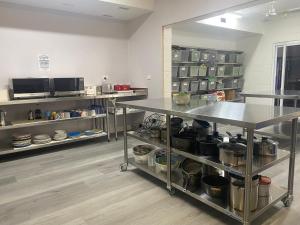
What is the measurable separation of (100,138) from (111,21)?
2375 millimetres

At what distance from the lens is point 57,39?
418 centimetres

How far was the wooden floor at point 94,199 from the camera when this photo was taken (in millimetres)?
2012

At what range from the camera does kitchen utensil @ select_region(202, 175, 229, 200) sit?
2.01 m

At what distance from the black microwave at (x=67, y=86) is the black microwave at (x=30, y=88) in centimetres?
11

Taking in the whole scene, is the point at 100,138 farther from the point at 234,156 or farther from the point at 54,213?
the point at 234,156

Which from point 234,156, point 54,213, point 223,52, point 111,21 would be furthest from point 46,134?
point 223,52

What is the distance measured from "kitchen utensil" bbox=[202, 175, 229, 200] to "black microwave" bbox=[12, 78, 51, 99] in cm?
276

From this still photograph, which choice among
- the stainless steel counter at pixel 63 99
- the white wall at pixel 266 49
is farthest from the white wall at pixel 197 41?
the stainless steel counter at pixel 63 99

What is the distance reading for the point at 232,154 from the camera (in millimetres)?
1827

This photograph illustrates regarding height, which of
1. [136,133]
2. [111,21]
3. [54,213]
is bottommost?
[54,213]

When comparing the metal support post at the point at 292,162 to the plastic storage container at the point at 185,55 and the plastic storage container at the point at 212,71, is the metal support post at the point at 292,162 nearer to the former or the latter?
the plastic storage container at the point at 185,55

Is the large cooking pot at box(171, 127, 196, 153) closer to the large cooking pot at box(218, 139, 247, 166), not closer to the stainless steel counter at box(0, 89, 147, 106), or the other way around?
the large cooking pot at box(218, 139, 247, 166)

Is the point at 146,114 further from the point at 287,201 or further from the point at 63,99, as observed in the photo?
the point at 287,201

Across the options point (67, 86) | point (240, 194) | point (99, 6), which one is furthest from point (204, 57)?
point (240, 194)
